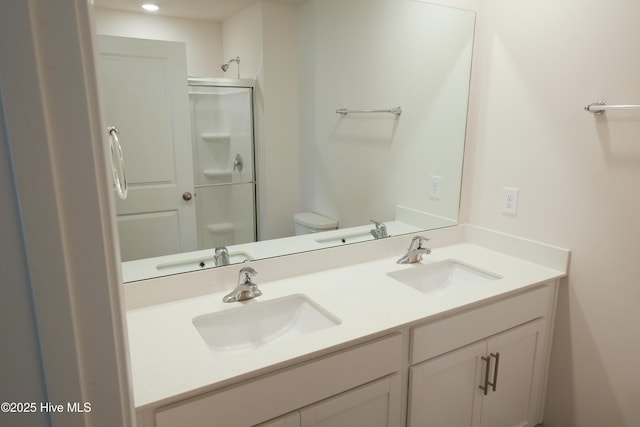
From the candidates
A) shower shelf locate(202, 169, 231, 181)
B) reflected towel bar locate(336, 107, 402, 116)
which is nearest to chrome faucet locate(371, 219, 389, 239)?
reflected towel bar locate(336, 107, 402, 116)

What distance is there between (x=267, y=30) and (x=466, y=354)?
1.39m

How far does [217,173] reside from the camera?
5.04 feet

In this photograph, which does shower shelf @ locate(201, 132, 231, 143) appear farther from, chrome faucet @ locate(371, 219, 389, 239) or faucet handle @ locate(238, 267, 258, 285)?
chrome faucet @ locate(371, 219, 389, 239)

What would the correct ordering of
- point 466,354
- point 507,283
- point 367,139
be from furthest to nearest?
point 367,139
point 507,283
point 466,354

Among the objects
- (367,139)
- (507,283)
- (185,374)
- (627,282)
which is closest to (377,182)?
(367,139)

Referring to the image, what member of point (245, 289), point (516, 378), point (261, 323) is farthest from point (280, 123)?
point (516, 378)

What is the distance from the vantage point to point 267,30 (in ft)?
5.10

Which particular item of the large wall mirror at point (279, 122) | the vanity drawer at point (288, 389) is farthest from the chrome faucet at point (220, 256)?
the vanity drawer at point (288, 389)

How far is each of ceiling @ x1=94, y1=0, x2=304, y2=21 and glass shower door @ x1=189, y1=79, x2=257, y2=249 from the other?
0.70ft

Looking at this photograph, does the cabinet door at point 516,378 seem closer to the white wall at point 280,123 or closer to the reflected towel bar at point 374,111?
the white wall at point 280,123

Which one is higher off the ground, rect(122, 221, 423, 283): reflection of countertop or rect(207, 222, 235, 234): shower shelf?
rect(207, 222, 235, 234): shower shelf

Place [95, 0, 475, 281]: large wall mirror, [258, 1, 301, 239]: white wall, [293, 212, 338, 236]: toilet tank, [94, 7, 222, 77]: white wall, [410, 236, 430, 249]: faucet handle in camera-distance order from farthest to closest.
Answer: [410, 236, 430, 249]: faucet handle < [293, 212, 338, 236]: toilet tank < [258, 1, 301, 239]: white wall < [95, 0, 475, 281]: large wall mirror < [94, 7, 222, 77]: white wall

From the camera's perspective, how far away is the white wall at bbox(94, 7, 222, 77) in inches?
50.0

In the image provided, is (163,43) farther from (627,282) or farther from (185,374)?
(627,282)
